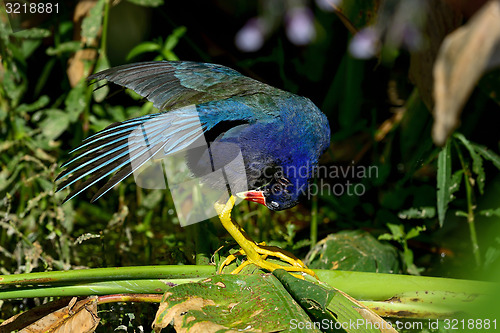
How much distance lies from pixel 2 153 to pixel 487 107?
8.03 feet

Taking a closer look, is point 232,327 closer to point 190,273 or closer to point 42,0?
point 190,273

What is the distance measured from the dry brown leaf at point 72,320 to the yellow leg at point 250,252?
1.38 ft

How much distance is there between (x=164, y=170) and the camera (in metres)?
2.45

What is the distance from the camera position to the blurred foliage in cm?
214

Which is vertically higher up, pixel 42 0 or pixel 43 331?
pixel 42 0

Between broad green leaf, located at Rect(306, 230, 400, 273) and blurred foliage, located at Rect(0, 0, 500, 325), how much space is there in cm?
3

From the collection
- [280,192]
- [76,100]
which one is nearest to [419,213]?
[280,192]

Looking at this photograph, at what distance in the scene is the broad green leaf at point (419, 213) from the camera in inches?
88.8

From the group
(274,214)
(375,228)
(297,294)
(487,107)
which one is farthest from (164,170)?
(487,107)

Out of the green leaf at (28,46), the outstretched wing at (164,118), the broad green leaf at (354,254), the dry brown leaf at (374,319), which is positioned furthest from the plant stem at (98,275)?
the green leaf at (28,46)

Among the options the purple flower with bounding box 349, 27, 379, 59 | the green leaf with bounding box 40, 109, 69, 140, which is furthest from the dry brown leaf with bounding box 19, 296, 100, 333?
the purple flower with bounding box 349, 27, 379, 59

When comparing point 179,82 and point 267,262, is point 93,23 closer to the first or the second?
point 179,82

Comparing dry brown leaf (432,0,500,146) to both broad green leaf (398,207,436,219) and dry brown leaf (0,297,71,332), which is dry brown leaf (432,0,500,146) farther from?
broad green leaf (398,207,436,219)

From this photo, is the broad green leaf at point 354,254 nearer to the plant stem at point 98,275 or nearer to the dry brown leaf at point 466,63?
the plant stem at point 98,275
